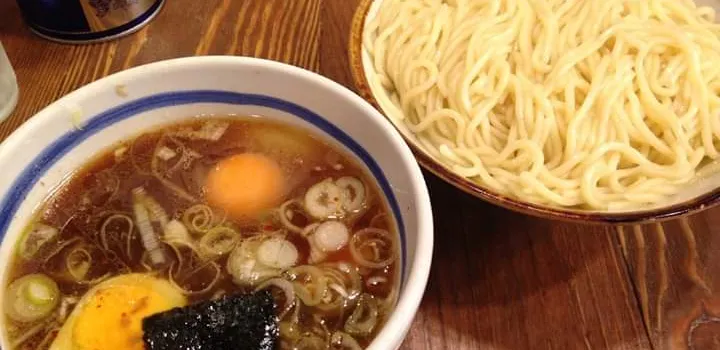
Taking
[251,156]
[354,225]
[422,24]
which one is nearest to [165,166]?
[251,156]

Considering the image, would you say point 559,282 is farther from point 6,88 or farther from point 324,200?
point 6,88

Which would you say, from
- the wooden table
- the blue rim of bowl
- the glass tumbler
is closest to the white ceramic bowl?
the blue rim of bowl

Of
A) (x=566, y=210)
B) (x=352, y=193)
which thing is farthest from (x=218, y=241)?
(x=566, y=210)

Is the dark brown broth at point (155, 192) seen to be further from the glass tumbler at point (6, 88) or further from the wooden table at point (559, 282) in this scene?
the glass tumbler at point (6, 88)

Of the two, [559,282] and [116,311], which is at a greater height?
[116,311]

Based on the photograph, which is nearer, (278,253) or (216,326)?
(216,326)

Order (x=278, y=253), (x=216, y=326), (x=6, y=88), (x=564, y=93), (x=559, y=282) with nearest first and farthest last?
(x=216, y=326)
(x=278, y=253)
(x=559, y=282)
(x=564, y=93)
(x=6, y=88)
